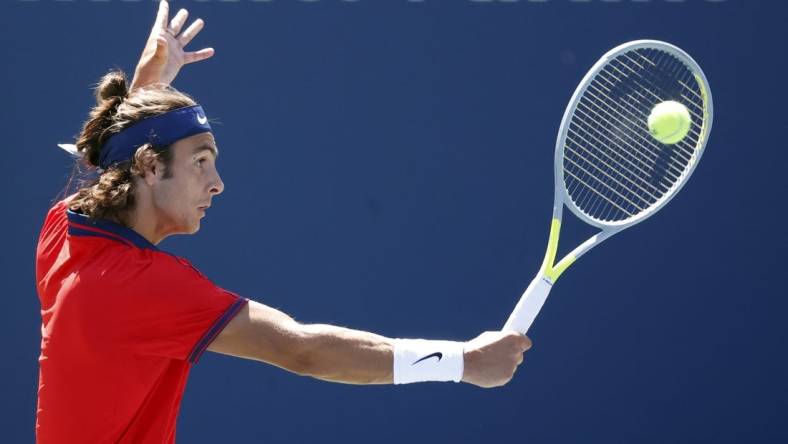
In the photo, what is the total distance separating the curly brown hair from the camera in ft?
7.64

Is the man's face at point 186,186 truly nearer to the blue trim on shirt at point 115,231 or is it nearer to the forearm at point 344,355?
the blue trim on shirt at point 115,231

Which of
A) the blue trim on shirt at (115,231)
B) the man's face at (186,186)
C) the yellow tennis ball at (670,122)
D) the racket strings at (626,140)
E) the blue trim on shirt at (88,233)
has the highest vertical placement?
the racket strings at (626,140)

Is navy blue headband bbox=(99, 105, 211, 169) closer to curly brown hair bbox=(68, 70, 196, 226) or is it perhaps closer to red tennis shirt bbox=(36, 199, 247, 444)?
curly brown hair bbox=(68, 70, 196, 226)

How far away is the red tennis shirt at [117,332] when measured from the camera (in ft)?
7.14

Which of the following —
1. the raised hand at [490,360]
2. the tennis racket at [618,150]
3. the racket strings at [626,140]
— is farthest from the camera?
the racket strings at [626,140]

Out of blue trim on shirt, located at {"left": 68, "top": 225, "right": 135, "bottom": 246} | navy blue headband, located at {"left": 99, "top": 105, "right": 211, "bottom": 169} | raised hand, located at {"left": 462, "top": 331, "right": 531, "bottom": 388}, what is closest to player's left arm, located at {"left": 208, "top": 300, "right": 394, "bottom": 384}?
raised hand, located at {"left": 462, "top": 331, "right": 531, "bottom": 388}

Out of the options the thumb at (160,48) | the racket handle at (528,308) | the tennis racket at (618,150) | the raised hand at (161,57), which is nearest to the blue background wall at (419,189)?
the tennis racket at (618,150)

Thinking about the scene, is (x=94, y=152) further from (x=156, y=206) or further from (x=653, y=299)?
(x=653, y=299)

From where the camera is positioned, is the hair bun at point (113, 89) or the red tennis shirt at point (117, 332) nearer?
the red tennis shirt at point (117, 332)

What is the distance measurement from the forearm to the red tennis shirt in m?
0.18

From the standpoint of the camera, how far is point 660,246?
15.8 feet

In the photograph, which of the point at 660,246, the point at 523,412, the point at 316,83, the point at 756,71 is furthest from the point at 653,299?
the point at 316,83

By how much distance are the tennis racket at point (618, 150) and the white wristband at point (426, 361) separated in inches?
9.3

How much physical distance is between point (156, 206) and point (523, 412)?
9.27 feet
